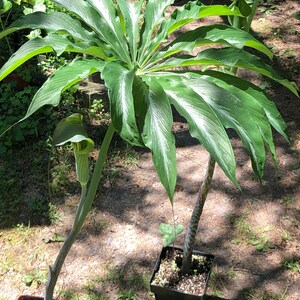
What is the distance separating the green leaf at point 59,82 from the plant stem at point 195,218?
0.75 m

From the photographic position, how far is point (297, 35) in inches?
186

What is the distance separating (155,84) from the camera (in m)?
1.39

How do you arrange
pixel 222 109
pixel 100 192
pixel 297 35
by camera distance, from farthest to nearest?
pixel 297 35, pixel 100 192, pixel 222 109

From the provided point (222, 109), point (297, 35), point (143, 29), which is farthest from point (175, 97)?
point (297, 35)

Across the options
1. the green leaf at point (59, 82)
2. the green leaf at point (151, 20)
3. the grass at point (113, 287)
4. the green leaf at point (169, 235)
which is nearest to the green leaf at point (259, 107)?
the green leaf at point (151, 20)

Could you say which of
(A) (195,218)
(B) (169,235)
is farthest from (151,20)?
(B) (169,235)

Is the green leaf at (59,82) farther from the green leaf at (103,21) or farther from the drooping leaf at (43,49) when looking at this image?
the green leaf at (103,21)

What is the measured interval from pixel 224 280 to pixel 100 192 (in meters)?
1.02

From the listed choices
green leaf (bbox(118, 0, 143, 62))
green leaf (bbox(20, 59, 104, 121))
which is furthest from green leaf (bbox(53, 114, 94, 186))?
green leaf (bbox(118, 0, 143, 62))

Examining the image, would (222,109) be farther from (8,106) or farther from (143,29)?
(8,106)

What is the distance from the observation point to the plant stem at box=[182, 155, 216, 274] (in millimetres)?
2033

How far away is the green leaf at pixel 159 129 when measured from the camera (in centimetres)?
126

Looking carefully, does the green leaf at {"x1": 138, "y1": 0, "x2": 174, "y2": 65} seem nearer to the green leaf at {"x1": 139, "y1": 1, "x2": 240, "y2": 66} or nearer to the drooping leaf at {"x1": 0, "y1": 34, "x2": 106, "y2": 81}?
the green leaf at {"x1": 139, "y1": 1, "x2": 240, "y2": 66}

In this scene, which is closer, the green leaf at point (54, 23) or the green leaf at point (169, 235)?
the green leaf at point (54, 23)
